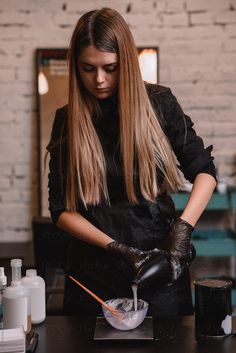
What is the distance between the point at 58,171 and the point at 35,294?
424mm

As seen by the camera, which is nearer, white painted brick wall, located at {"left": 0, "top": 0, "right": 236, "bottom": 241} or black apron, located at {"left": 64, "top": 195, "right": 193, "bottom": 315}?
black apron, located at {"left": 64, "top": 195, "right": 193, "bottom": 315}

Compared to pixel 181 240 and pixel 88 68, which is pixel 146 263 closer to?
pixel 181 240

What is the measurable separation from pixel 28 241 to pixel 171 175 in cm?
259

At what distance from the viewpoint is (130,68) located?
1753 millimetres

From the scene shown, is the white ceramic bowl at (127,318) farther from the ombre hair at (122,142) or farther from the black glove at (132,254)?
the ombre hair at (122,142)

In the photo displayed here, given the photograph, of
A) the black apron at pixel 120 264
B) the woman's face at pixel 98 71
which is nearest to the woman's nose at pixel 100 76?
the woman's face at pixel 98 71

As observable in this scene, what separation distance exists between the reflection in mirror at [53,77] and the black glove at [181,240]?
2381 mm

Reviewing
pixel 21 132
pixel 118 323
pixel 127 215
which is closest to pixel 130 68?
pixel 127 215

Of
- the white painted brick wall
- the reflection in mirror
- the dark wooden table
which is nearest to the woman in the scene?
the dark wooden table

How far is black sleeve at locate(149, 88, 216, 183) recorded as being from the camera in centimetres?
190

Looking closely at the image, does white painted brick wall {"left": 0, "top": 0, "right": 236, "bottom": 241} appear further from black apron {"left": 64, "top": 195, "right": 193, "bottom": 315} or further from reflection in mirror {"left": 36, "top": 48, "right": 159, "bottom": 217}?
black apron {"left": 64, "top": 195, "right": 193, "bottom": 315}

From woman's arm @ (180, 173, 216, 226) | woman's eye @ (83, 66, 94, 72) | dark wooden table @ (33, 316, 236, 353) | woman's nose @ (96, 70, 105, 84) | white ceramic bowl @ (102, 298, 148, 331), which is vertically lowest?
dark wooden table @ (33, 316, 236, 353)

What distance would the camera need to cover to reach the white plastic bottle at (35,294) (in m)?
1.67

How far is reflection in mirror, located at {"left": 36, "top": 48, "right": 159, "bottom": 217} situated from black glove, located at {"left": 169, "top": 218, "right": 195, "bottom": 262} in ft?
7.81
